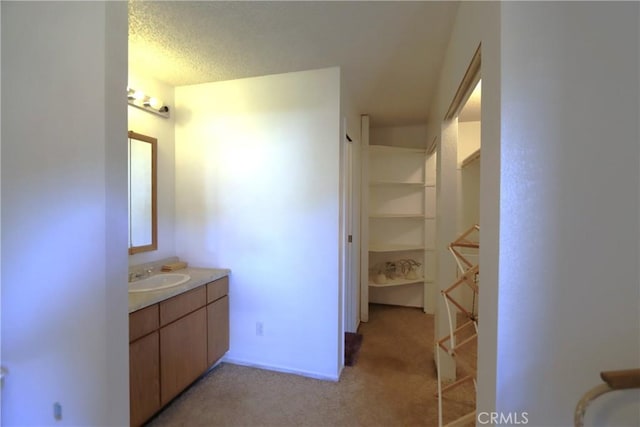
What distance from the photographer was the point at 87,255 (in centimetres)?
119

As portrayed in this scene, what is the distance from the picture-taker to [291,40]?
72.7 inches

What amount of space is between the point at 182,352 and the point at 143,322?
0.46m

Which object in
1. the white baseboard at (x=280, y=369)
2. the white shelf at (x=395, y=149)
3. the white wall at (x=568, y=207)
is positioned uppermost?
the white shelf at (x=395, y=149)

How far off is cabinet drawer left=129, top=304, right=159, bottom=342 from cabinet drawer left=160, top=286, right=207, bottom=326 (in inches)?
2.2

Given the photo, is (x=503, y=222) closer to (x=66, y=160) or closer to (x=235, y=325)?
(x=66, y=160)

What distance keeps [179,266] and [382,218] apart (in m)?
2.66

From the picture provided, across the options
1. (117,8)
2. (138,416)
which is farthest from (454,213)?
(138,416)

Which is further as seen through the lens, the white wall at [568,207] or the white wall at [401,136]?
the white wall at [401,136]

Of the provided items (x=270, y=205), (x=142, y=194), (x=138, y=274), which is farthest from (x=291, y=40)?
(x=138, y=274)

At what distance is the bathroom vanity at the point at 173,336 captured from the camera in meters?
1.66

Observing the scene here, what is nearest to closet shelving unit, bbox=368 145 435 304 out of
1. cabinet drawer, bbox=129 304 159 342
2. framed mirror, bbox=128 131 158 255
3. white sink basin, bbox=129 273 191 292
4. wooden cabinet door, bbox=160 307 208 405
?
wooden cabinet door, bbox=160 307 208 405

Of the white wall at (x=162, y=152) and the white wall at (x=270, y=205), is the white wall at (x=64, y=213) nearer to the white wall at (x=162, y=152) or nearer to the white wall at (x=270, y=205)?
the white wall at (x=162, y=152)

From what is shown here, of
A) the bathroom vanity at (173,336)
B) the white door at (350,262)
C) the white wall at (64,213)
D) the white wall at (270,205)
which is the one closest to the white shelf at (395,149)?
the white door at (350,262)

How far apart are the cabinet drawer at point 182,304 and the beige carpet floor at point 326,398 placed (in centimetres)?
65
